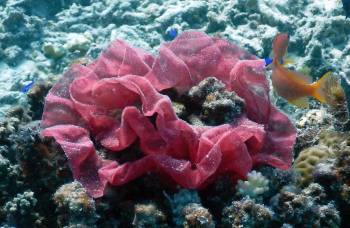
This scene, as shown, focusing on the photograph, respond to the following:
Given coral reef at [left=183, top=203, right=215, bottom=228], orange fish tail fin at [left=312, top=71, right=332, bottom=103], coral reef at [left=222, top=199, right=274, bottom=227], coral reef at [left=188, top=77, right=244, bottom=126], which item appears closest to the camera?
coral reef at [left=183, top=203, right=215, bottom=228]

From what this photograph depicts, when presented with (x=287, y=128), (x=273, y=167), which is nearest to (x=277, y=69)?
(x=287, y=128)

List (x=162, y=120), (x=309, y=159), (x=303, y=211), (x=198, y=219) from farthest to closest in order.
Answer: (x=309, y=159), (x=303, y=211), (x=162, y=120), (x=198, y=219)

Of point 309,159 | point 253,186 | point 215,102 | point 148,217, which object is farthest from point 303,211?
point 148,217

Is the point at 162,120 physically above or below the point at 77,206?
above

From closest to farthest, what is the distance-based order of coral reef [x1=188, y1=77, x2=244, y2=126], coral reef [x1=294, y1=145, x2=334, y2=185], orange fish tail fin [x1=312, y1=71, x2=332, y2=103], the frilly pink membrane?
the frilly pink membrane
coral reef [x1=188, y1=77, x2=244, y2=126]
coral reef [x1=294, y1=145, x2=334, y2=185]
orange fish tail fin [x1=312, y1=71, x2=332, y2=103]

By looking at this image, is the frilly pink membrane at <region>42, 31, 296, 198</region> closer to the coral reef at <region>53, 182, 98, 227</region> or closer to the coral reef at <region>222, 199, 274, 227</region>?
the coral reef at <region>53, 182, 98, 227</region>

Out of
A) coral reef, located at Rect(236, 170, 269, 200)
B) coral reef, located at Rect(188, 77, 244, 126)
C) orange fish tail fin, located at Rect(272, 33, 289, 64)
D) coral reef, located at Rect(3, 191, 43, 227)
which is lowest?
coral reef, located at Rect(3, 191, 43, 227)

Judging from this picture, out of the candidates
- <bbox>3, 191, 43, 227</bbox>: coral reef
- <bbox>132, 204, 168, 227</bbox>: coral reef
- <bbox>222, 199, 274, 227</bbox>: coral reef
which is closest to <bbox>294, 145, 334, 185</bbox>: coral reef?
<bbox>222, 199, 274, 227</bbox>: coral reef

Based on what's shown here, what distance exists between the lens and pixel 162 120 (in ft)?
8.42

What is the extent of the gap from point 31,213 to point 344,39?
6.29m

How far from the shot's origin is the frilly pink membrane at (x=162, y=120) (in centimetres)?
257

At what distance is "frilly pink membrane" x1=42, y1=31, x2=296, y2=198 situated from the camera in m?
2.57

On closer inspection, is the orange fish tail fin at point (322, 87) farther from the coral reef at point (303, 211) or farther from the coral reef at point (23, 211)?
the coral reef at point (23, 211)

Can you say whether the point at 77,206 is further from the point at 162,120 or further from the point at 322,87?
the point at 322,87
